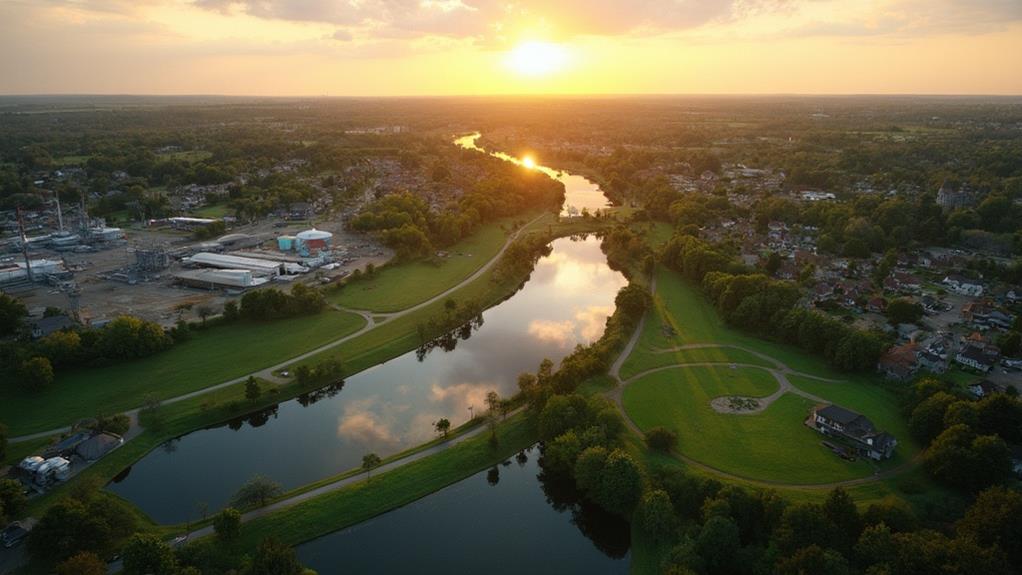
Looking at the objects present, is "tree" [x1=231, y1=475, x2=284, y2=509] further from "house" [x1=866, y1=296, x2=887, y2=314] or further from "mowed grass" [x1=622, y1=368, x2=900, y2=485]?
"house" [x1=866, y1=296, x2=887, y2=314]

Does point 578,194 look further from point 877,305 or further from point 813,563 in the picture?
point 813,563

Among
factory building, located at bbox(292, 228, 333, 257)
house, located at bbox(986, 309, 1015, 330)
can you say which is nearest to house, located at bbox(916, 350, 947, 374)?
house, located at bbox(986, 309, 1015, 330)

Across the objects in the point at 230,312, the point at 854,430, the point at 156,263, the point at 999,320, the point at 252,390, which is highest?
the point at 156,263

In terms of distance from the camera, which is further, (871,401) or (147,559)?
(871,401)

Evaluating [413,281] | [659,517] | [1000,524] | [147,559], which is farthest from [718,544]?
[413,281]

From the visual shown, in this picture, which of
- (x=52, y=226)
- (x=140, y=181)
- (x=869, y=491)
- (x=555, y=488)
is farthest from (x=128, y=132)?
(x=869, y=491)

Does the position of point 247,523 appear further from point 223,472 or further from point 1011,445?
point 1011,445
